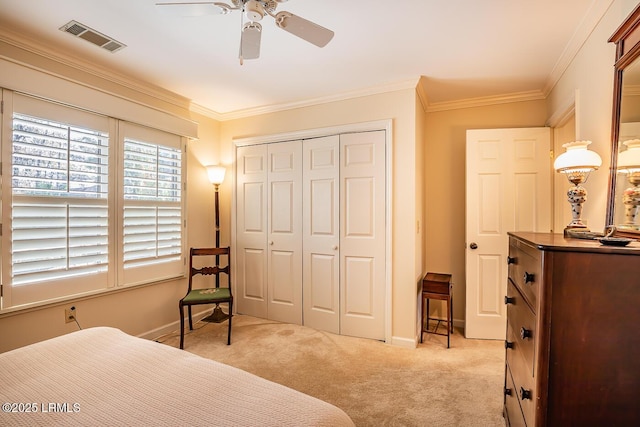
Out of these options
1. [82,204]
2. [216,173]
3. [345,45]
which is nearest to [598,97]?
[345,45]

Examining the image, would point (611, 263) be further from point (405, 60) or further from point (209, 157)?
point (209, 157)

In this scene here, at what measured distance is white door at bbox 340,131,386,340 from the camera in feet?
9.91

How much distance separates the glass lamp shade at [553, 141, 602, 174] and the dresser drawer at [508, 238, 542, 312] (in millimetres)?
511

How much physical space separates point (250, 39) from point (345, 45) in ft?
3.10

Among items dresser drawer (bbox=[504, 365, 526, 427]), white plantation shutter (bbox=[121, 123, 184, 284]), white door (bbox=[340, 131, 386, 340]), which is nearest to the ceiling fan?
white door (bbox=[340, 131, 386, 340])

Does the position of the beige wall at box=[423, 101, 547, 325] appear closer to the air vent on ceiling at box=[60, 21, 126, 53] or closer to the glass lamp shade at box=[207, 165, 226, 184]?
the glass lamp shade at box=[207, 165, 226, 184]

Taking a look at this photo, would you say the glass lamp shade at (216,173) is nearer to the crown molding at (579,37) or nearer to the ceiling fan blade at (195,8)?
the ceiling fan blade at (195,8)

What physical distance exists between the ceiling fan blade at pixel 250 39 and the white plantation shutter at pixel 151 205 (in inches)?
70.1

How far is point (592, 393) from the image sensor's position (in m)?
1.01

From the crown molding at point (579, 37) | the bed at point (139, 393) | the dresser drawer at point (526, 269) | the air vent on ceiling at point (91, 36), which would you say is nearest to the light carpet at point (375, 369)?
the dresser drawer at point (526, 269)

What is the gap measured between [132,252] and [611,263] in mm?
3323

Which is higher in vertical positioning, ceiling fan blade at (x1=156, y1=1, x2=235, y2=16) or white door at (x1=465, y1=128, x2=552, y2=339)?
ceiling fan blade at (x1=156, y1=1, x2=235, y2=16)

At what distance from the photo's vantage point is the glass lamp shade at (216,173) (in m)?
3.59

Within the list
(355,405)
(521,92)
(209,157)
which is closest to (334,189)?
(209,157)
